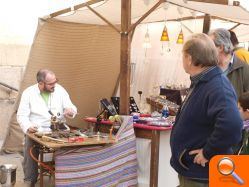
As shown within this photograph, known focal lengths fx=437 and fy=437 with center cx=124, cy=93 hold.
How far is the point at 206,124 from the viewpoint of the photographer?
2617 millimetres

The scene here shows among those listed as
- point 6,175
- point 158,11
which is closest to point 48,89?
point 6,175

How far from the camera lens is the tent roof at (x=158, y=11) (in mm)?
5117

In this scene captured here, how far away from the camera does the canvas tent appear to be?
623 cm

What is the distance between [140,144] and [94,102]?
2612 millimetres

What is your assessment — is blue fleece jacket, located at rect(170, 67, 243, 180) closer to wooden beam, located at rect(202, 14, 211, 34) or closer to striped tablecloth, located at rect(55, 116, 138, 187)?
striped tablecloth, located at rect(55, 116, 138, 187)

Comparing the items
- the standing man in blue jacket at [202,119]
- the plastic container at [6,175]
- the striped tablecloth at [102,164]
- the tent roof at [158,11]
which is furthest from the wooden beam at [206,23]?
the standing man in blue jacket at [202,119]

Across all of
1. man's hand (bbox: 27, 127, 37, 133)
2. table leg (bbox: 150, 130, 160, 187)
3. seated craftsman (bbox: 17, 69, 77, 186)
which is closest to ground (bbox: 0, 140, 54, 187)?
seated craftsman (bbox: 17, 69, 77, 186)

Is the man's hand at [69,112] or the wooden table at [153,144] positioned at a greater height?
the man's hand at [69,112]

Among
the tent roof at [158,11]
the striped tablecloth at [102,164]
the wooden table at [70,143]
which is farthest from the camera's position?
the tent roof at [158,11]

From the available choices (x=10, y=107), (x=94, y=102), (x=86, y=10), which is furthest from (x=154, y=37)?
(x=10, y=107)

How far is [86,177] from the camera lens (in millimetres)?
4613

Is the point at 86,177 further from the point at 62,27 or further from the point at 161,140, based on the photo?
the point at 62,27

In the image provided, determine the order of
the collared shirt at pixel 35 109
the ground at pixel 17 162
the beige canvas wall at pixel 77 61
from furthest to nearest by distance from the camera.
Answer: the beige canvas wall at pixel 77 61 → the ground at pixel 17 162 → the collared shirt at pixel 35 109

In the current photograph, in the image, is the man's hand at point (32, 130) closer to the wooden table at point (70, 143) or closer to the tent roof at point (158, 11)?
the wooden table at point (70, 143)
